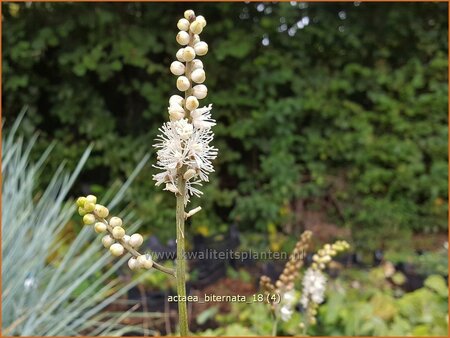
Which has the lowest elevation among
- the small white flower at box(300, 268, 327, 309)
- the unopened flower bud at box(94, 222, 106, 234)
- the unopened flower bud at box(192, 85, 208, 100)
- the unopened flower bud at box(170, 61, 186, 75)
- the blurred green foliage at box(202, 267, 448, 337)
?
the blurred green foliage at box(202, 267, 448, 337)

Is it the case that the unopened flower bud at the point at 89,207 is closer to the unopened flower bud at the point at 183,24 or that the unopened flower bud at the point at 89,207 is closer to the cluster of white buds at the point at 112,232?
the cluster of white buds at the point at 112,232

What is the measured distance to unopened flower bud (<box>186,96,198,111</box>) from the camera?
0.33 m

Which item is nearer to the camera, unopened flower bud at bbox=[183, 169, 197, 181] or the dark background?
unopened flower bud at bbox=[183, 169, 197, 181]

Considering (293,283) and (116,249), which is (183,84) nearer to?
(116,249)

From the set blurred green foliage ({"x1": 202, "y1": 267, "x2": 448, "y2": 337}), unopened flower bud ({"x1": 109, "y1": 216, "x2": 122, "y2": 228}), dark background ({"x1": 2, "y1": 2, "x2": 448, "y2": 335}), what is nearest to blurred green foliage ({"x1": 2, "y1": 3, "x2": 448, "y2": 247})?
dark background ({"x1": 2, "y1": 2, "x2": 448, "y2": 335})

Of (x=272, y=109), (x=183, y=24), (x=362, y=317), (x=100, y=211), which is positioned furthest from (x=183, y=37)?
(x=272, y=109)

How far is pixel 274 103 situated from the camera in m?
2.29

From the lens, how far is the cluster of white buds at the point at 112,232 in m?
0.34

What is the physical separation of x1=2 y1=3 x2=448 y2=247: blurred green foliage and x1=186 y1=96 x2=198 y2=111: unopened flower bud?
1924 mm

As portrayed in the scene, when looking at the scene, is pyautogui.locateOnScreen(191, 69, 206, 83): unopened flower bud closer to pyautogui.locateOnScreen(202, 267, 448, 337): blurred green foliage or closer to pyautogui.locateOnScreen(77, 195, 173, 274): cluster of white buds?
pyautogui.locateOnScreen(77, 195, 173, 274): cluster of white buds

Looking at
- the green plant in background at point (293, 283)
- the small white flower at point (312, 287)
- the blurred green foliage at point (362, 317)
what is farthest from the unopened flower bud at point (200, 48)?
the blurred green foliage at point (362, 317)

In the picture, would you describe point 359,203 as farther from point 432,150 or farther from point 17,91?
point 17,91

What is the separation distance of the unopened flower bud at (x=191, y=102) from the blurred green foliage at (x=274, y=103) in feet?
6.31

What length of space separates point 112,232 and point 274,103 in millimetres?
2001
